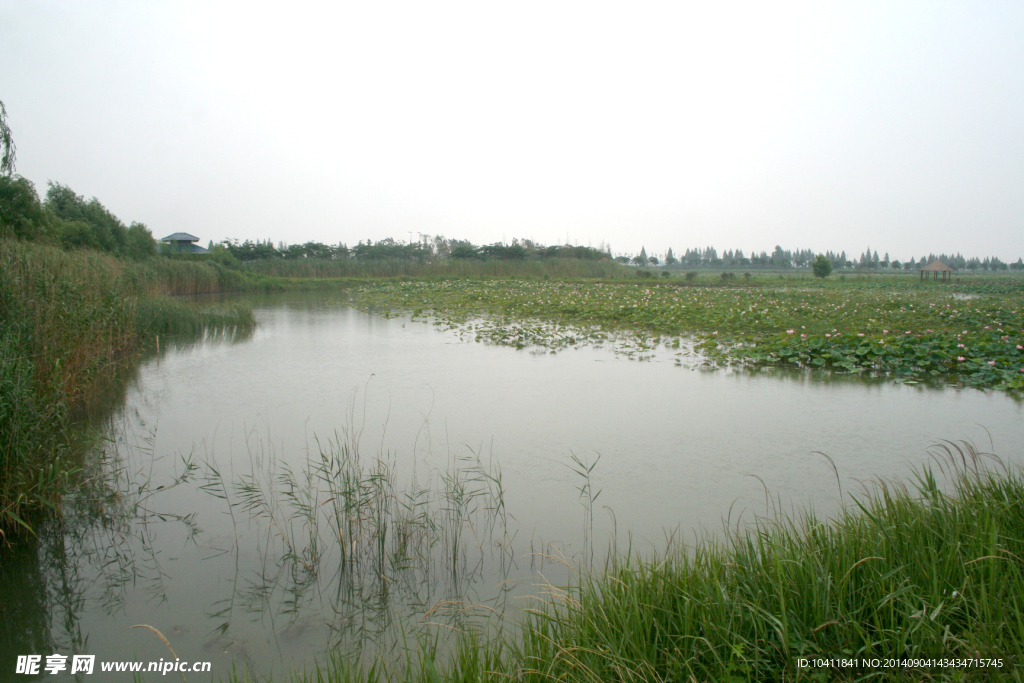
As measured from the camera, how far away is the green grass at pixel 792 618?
2008 millimetres

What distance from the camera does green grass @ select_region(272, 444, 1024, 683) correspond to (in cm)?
201

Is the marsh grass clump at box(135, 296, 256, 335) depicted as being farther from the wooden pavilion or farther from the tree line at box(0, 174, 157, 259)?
the wooden pavilion

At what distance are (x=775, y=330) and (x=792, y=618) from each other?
10.4m

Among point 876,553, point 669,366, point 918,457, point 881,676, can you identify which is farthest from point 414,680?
point 669,366

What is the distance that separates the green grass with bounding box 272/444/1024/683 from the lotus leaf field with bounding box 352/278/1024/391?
623 cm

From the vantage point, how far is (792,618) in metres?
2.18

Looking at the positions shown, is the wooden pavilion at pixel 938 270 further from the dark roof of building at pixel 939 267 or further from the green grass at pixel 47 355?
the green grass at pixel 47 355

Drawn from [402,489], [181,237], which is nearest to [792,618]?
[402,489]

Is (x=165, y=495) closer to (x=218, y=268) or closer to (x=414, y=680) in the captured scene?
(x=414, y=680)

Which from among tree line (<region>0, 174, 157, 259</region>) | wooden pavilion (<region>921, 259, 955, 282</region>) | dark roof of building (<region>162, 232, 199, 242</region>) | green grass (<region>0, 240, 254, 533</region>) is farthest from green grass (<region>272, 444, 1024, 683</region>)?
dark roof of building (<region>162, 232, 199, 242</region>)

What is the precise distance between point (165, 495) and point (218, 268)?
83.6 feet

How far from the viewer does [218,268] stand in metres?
26.9

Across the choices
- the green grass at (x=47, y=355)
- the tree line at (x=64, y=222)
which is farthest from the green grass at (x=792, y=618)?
the tree line at (x=64, y=222)

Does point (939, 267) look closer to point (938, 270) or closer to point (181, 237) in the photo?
point (938, 270)
